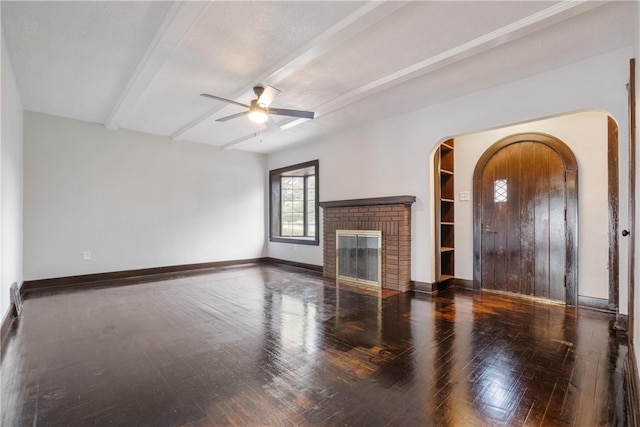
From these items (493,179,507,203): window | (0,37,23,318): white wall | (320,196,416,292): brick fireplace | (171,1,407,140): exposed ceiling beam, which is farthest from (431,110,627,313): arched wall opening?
(0,37,23,318): white wall

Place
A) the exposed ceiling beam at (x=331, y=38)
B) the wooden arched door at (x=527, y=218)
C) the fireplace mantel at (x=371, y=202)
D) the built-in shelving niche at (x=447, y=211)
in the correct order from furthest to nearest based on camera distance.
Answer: the built-in shelving niche at (x=447, y=211)
the fireplace mantel at (x=371, y=202)
the wooden arched door at (x=527, y=218)
the exposed ceiling beam at (x=331, y=38)

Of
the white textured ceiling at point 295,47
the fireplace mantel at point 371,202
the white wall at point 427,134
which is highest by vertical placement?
the white textured ceiling at point 295,47

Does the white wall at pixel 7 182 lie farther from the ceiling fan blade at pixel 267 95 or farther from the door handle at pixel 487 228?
the door handle at pixel 487 228

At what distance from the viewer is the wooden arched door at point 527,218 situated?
382 cm

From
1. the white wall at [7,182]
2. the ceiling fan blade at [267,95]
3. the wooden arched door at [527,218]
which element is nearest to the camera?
the white wall at [7,182]

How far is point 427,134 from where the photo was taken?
4.40m

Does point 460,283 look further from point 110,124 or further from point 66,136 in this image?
point 66,136

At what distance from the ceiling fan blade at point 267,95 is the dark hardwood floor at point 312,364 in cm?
247

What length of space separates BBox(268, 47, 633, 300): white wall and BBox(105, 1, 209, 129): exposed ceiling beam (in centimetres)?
323

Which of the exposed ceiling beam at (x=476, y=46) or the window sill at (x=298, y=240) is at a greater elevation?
the exposed ceiling beam at (x=476, y=46)

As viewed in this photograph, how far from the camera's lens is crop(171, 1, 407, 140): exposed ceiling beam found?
2.29 m

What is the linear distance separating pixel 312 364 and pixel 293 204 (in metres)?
5.30

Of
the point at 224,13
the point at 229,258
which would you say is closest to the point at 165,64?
the point at 224,13

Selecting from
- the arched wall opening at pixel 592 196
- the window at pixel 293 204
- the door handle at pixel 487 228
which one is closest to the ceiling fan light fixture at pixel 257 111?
the window at pixel 293 204
